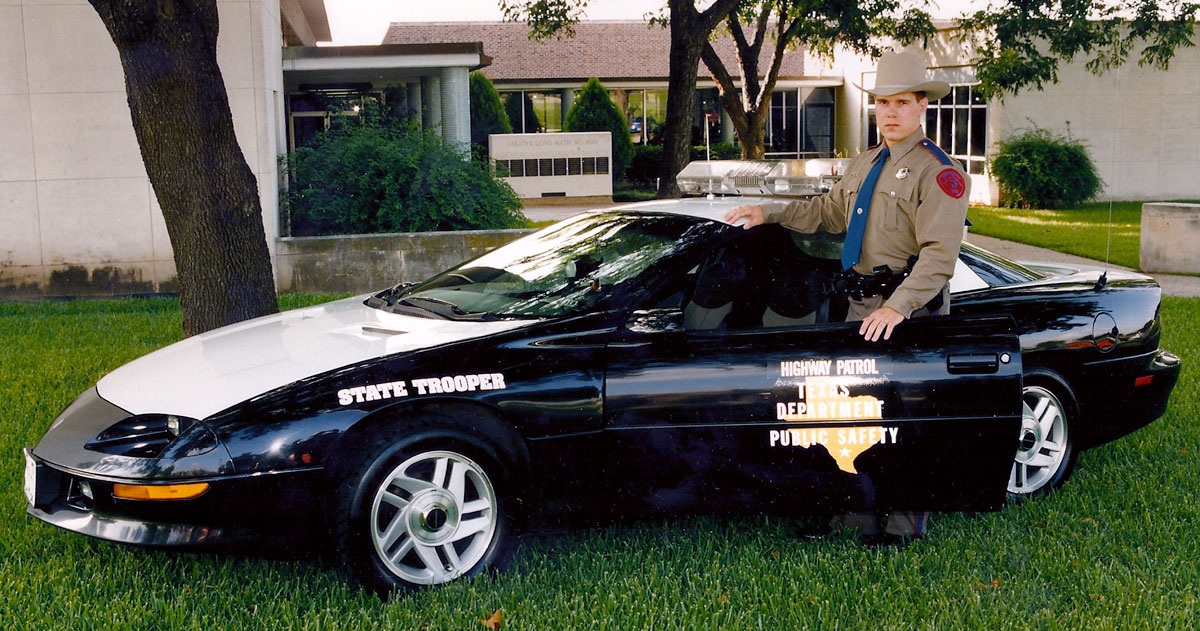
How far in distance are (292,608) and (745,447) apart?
5.20 feet

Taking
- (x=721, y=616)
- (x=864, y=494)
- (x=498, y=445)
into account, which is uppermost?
(x=498, y=445)

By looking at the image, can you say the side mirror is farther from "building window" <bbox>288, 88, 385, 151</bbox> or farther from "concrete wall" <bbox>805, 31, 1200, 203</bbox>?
"concrete wall" <bbox>805, 31, 1200, 203</bbox>

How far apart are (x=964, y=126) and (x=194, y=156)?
22807mm

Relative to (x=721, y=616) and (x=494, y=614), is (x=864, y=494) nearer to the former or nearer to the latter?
(x=721, y=616)

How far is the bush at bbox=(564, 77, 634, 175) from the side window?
25.2 metres

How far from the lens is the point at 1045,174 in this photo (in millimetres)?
22750

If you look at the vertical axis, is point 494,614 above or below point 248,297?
below

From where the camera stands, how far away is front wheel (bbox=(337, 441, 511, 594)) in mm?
3719

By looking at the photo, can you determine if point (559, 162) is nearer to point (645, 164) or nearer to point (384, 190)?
point (645, 164)

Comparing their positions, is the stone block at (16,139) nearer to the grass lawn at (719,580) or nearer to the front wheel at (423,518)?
the grass lawn at (719,580)

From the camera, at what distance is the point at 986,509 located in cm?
416

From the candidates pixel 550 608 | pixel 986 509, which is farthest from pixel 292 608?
pixel 986 509

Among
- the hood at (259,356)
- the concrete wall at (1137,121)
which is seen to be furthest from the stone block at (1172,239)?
the concrete wall at (1137,121)

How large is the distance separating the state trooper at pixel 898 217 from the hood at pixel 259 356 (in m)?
1.25
